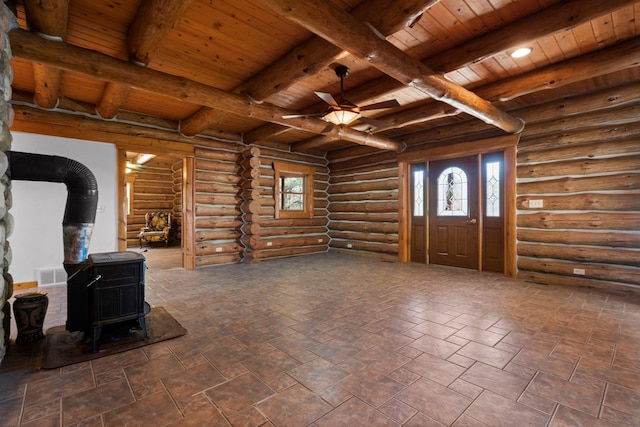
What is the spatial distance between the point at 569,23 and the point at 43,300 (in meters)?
5.60

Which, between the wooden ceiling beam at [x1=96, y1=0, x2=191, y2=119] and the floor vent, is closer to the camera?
the wooden ceiling beam at [x1=96, y1=0, x2=191, y2=119]

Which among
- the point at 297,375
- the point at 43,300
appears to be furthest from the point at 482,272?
the point at 43,300

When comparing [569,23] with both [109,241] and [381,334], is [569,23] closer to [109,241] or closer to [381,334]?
[381,334]

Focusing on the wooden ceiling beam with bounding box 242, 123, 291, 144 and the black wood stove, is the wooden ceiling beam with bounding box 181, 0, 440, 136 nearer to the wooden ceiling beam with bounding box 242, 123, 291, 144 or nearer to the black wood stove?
the wooden ceiling beam with bounding box 242, 123, 291, 144

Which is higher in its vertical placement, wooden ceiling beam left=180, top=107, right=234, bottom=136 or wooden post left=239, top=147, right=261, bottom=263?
wooden ceiling beam left=180, top=107, right=234, bottom=136

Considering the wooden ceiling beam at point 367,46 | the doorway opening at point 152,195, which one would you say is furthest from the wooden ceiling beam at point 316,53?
the doorway opening at point 152,195

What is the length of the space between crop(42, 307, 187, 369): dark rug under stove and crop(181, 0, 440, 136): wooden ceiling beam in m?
3.17

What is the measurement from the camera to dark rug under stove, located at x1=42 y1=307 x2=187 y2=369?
247 centimetres

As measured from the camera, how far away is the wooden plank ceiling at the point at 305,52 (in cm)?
273

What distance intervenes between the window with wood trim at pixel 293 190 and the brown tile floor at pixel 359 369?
4.08m

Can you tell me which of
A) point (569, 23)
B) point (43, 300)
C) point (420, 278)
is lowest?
point (420, 278)

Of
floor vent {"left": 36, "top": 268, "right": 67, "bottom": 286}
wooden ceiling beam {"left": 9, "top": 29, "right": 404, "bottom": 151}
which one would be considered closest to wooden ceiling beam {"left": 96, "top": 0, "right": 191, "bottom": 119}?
wooden ceiling beam {"left": 9, "top": 29, "right": 404, "bottom": 151}

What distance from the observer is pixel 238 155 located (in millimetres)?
7160

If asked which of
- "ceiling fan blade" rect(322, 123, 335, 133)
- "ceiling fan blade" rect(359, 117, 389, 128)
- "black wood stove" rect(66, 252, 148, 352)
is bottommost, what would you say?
"black wood stove" rect(66, 252, 148, 352)
